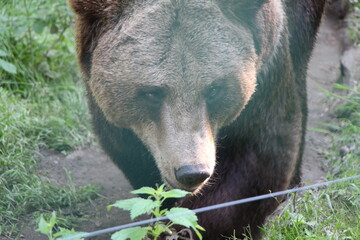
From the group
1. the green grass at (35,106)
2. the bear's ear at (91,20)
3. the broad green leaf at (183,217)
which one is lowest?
the green grass at (35,106)

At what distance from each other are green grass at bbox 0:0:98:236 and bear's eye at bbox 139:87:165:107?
5.33 ft

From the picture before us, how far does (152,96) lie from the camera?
3803 mm

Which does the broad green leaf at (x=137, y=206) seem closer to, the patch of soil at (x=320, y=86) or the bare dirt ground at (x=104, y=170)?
the bare dirt ground at (x=104, y=170)

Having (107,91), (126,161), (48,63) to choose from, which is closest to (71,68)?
(48,63)

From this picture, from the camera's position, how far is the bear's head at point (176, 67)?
3.66 m

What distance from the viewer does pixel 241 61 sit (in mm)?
3854

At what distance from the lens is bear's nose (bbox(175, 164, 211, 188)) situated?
3471mm

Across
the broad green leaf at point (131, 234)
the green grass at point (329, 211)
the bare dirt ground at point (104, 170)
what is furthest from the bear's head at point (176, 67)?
the bare dirt ground at point (104, 170)

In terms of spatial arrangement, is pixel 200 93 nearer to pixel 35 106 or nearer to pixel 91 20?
pixel 91 20

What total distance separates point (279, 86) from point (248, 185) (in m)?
0.78

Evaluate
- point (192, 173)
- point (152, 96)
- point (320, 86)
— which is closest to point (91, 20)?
point (152, 96)

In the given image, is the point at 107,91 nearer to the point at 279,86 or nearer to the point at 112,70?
the point at 112,70

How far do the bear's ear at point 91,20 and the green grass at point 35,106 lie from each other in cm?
144

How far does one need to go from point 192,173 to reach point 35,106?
343cm
